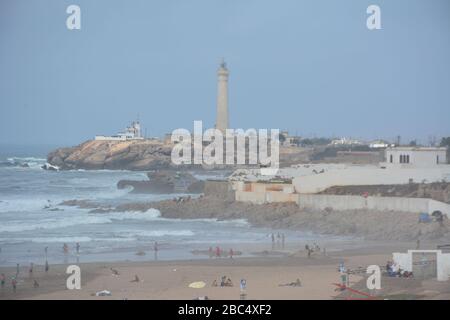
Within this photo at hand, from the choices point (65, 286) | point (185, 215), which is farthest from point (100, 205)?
point (65, 286)

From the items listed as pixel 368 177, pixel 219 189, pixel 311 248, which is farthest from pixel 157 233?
pixel 219 189

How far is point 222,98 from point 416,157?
42.4 m

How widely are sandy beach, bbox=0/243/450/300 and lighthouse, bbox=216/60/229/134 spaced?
2051 inches

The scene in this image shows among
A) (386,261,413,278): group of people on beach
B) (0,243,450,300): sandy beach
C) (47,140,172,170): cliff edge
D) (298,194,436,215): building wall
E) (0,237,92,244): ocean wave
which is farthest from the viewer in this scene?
(47,140,172,170): cliff edge

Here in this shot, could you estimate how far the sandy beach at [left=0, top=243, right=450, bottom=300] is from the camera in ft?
53.0

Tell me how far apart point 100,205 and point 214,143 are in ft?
113

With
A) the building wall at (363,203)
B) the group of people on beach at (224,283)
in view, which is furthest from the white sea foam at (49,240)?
the group of people on beach at (224,283)

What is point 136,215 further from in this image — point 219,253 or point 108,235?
point 219,253

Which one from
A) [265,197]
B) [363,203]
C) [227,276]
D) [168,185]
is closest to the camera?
[227,276]

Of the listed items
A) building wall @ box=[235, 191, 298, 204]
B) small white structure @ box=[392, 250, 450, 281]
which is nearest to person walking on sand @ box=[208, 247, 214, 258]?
small white structure @ box=[392, 250, 450, 281]

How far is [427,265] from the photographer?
17047 mm

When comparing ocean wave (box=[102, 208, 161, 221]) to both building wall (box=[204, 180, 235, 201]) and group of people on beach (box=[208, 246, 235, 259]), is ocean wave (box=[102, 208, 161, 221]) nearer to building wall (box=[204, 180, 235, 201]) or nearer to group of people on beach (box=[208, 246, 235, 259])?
building wall (box=[204, 180, 235, 201])

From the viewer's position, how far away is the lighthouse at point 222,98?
74.1 metres

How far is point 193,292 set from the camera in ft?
54.9
